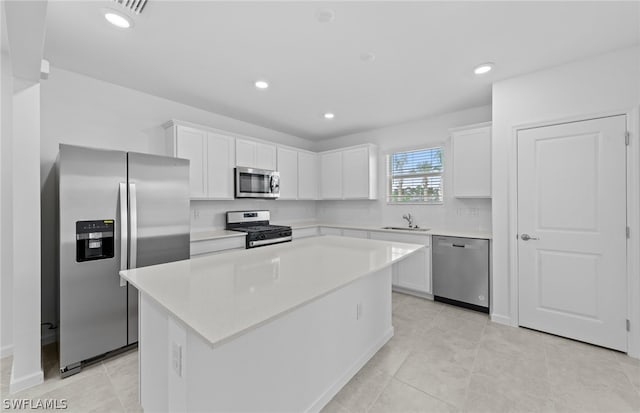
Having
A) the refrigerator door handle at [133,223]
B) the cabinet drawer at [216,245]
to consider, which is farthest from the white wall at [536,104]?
the refrigerator door handle at [133,223]

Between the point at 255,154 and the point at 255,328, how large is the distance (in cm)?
344

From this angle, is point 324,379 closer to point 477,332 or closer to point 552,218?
point 477,332

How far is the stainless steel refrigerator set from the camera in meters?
2.04

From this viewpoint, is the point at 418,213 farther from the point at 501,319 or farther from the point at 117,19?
the point at 117,19

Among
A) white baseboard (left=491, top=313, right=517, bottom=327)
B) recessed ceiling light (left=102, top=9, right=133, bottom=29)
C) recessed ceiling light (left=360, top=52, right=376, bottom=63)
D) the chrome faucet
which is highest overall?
recessed ceiling light (left=360, top=52, right=376, bottom=63)

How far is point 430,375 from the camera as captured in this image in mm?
1997

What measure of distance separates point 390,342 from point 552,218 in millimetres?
1997

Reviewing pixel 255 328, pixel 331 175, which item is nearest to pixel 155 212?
pixel 255 328

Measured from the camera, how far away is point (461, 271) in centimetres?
325

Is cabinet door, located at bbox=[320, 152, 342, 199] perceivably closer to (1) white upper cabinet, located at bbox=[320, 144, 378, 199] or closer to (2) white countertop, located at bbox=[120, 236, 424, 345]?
(1) white upper cabinet, located at bbox=[320, 144, 378, 199]

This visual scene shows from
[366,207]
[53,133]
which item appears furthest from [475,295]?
[53,133]

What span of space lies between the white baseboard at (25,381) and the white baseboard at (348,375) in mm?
2011

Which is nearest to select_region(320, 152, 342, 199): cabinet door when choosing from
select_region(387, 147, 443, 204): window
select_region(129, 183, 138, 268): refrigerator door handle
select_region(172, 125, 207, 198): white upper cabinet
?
select_region(387, 147, 443, 204): window

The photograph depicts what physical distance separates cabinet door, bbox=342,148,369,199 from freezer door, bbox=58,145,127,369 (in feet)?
10.8
